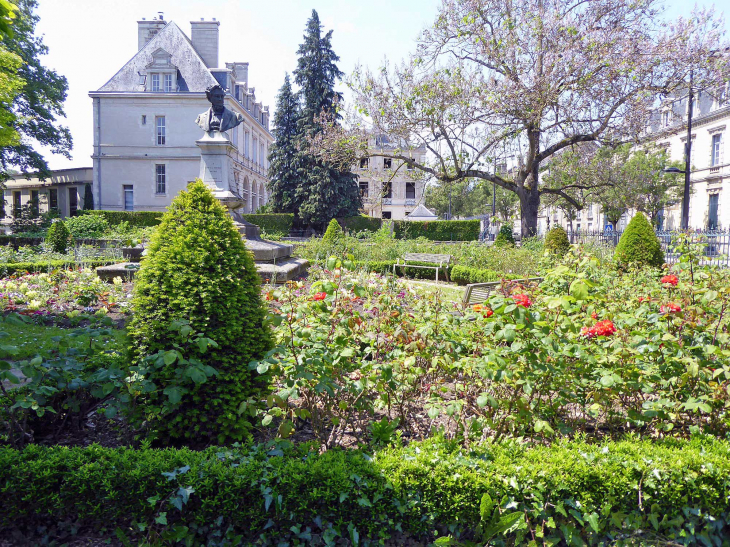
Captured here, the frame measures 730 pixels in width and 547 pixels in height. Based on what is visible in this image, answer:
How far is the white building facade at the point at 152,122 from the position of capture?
32.8 meters

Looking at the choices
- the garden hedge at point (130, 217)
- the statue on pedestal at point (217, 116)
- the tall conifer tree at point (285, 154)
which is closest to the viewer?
the statue on pedestal at point (217, 116)

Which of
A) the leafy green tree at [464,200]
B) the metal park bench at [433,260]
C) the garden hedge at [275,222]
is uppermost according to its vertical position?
the leafy green tree at [464,200]

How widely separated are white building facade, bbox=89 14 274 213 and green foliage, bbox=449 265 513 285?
23940mm

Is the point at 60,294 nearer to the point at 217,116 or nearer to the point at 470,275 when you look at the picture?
the point at 217,116

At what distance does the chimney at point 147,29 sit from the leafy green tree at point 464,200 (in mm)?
31929

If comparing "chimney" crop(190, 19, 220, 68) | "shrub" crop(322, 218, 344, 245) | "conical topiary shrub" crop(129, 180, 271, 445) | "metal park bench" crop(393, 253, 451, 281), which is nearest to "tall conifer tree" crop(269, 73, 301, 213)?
"chimney" crop(190, 19, 220, 68)

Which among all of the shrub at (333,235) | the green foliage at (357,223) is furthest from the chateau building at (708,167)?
the shrub at (333,235)

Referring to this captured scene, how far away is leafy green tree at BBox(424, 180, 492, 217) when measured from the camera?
56.8 meters

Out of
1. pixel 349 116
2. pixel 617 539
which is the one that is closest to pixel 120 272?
pixel 617 539

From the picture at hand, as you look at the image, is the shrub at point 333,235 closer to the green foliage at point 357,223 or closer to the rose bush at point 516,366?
the rose bush at point 516,366

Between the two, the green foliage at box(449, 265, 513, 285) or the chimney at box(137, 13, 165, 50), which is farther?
the chimney at box(137, 13, 165, 50)

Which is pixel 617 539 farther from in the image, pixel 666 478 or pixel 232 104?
pixel 232 104

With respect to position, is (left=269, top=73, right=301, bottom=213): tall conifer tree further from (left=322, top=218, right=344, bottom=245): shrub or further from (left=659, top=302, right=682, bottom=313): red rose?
(left=659, top=302, right=682, bottom=313): red rose

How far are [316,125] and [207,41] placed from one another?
35.6ft
